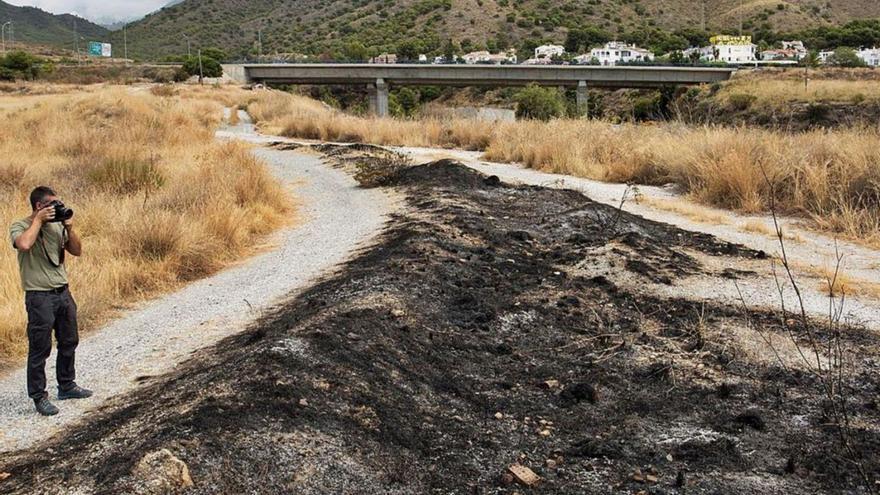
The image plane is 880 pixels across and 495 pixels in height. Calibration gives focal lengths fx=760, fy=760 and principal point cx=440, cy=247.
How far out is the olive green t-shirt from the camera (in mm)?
4969

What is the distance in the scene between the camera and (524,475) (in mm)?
3875

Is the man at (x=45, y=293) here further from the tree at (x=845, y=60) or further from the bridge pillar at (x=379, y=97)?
the tree at (x=845, y=60)

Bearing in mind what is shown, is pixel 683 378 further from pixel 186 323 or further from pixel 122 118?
pixel 122 118

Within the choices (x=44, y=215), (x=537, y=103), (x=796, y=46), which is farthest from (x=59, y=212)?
(x=796, y=46)

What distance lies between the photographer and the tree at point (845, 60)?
74.8 metres

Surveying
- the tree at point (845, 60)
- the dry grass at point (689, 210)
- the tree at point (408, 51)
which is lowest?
the dry grass at point (689, 210)

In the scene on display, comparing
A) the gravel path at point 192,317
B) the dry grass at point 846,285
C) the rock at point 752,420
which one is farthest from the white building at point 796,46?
the rock at point 752,420

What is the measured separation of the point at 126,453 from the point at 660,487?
2694mm

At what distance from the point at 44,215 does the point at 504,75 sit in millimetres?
66872

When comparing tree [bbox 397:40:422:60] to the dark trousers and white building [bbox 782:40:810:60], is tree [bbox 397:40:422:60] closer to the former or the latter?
white building [bbox 782:40:810:60]

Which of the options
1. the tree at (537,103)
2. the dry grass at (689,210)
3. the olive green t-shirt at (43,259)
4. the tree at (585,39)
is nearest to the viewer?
the olive green t-shirt at (43,259)

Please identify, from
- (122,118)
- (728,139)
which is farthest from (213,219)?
(122,118)

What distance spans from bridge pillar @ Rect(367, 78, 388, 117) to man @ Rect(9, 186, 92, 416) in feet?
226

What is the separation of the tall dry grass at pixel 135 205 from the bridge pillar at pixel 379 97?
51434mm
